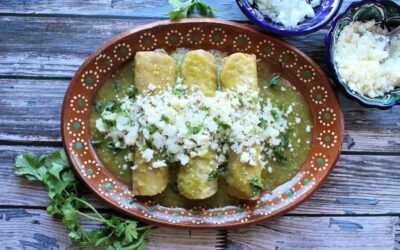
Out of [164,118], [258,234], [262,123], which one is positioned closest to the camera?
[164,118]

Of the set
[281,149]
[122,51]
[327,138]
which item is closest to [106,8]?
[122,51]

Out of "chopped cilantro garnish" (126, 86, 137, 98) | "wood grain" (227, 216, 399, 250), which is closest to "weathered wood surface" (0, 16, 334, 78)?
"chopped cilantro garnish" (126, 86, 137, 98)

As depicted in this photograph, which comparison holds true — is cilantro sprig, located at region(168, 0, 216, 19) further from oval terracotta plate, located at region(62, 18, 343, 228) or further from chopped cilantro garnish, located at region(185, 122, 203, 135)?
chopped cilantro garnish, located at region(185, 122, 203, 135)

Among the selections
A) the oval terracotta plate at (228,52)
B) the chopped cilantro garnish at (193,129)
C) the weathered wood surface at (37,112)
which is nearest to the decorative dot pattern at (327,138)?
the oval terracotta plate at (228,52)

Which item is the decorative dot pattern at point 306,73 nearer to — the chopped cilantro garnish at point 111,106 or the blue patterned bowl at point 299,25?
the blue patterned bowl at point 299,25

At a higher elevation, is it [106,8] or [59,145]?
[106,8]

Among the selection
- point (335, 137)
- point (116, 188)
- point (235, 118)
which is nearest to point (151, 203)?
point (116, 188)

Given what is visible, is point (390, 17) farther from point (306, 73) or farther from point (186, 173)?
point (186, 173)

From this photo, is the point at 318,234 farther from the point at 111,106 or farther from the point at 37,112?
the point at 37,112
